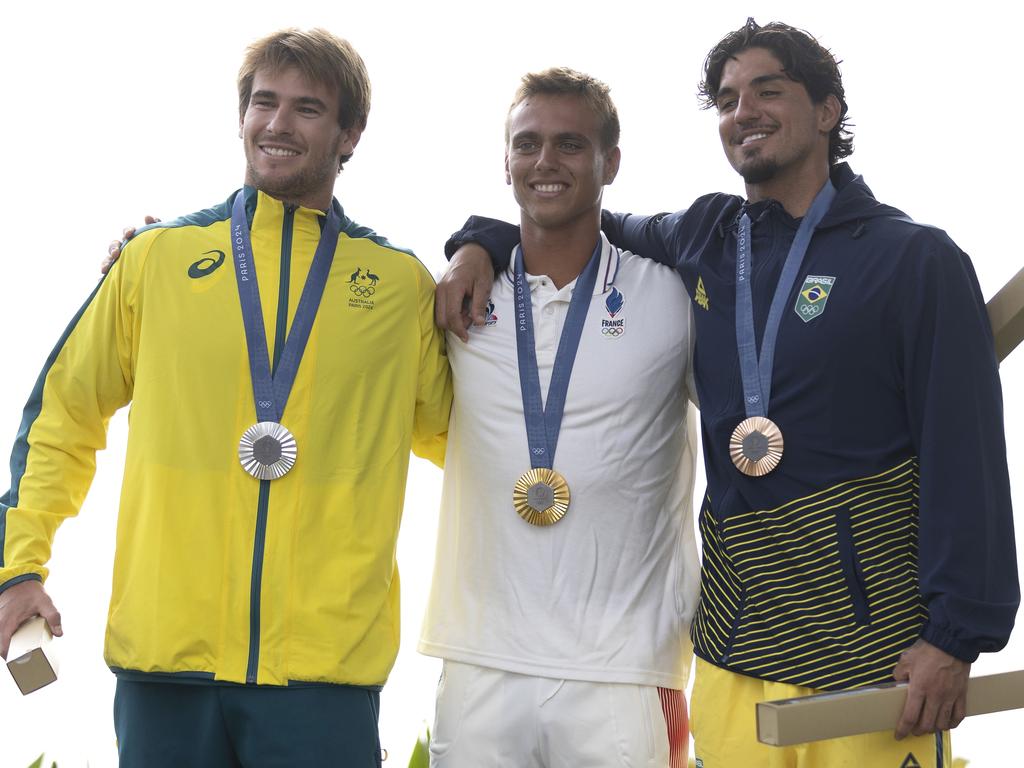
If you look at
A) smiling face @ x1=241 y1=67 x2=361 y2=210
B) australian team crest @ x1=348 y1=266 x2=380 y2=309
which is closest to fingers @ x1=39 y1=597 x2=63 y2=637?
Result: australian team crest @ x1=348 y1=266 x2=380 y2=309

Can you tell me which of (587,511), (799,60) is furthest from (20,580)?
(799,60)

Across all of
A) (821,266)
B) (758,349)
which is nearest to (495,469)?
(758,349)

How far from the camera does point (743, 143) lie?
8.49ft

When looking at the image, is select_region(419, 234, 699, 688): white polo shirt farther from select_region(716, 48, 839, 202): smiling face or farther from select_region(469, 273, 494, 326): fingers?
select_region(716, 48, 839, 202): smiling face

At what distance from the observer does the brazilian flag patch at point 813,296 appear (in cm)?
236

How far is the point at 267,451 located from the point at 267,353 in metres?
0.21

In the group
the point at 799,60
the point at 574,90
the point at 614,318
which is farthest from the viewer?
the point at 574,90

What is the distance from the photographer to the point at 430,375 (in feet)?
9.01

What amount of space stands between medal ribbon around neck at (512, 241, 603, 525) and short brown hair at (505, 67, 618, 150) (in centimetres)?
38

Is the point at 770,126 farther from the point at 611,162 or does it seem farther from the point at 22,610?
the point at 22,610

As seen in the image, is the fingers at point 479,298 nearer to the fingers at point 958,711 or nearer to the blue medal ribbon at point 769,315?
the blue medal ribbon at point 769,315

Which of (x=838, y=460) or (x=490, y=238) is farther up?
(x=490, y=238)

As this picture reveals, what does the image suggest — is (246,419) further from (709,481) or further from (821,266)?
(821,266)

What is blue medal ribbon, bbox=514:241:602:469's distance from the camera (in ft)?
8.63
